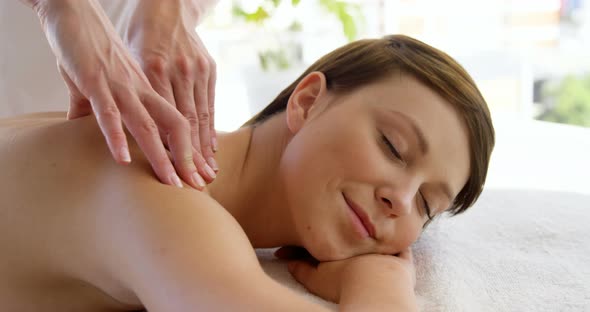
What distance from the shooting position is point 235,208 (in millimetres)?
1217

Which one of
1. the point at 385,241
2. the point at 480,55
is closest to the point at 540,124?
the point at 480,55

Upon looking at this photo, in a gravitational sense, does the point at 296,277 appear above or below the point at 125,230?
below

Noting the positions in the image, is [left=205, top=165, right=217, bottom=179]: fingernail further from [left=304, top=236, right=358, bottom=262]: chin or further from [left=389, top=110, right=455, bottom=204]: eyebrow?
[left=389, top=110, right=455, bottom=204]: eyebrow

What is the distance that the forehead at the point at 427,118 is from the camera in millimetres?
1143

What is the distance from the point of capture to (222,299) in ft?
2.54

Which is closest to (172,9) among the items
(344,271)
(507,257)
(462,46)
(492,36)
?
(344,271)

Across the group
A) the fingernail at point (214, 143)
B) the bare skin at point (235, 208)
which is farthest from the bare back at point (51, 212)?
the fingernail at point (214, 143)

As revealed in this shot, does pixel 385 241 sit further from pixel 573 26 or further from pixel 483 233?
pixel 573 26

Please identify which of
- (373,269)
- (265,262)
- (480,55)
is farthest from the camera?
(480,55)

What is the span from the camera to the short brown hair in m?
1.21

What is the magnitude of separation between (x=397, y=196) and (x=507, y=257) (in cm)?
32

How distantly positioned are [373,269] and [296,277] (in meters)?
0.15

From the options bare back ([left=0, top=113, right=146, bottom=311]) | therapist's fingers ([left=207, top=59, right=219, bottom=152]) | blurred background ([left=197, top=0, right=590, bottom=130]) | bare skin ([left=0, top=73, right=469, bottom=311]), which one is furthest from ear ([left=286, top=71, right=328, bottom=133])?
blurred background ([left=197, top=0, right=590, bottom=130])

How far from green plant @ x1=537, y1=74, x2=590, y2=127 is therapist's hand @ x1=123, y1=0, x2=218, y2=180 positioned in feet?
9.39
